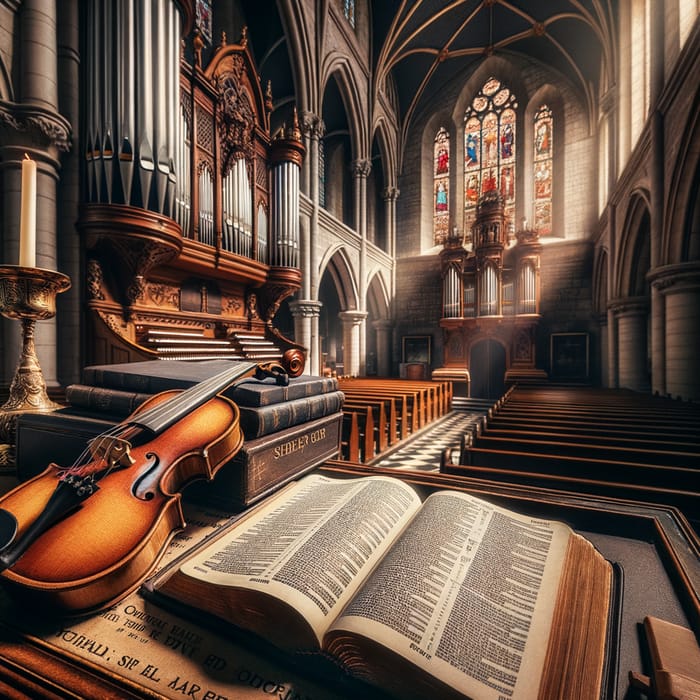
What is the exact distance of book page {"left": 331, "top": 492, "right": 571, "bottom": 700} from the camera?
0.48 m

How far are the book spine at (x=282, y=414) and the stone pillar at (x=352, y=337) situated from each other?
405 inches

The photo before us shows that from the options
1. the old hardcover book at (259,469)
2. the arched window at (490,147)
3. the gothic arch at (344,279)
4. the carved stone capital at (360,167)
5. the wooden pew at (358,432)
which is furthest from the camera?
the arched window at (490,147)

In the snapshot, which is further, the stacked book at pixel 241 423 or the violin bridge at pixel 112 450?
the stacked book at pixel 241 423

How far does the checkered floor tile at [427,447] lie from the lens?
491 cm

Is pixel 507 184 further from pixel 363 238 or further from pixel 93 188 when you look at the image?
pixel 93 188

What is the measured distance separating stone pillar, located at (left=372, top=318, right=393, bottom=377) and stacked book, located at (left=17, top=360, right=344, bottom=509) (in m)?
12.5

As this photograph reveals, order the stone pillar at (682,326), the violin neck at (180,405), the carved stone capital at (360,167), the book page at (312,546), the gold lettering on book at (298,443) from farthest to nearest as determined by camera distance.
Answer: the carved stone capital at (360,167) → the stone pillar at (682,326) → the gold lettering on book at (298,443) → the violin neck at (180,405) → the book page at (312,546)

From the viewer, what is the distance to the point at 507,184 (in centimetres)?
1308

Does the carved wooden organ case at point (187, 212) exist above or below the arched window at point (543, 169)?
below

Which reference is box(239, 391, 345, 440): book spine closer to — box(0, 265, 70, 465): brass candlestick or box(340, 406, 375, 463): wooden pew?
box(0, 265, 70, 465): brass candlestick

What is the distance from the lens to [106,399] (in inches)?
52.7

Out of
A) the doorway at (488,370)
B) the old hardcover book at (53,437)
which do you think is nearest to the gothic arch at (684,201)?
the doorway at (488,370)

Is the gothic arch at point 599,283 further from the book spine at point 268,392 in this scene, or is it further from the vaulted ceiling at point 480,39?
the book spine at point 268,392

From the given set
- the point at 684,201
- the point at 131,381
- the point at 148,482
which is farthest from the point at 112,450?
the point at 684,201
